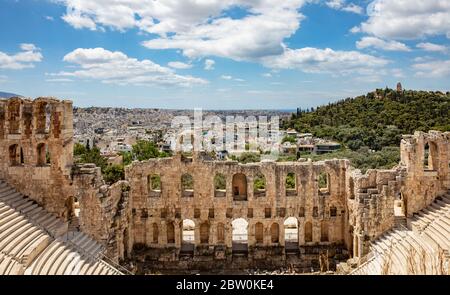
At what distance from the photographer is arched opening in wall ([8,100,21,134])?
2283 centimetres

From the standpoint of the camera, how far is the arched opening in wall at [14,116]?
74.9ft

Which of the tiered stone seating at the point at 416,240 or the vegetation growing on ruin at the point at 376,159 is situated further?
the vegetation growing on ruin at the point at 376,159

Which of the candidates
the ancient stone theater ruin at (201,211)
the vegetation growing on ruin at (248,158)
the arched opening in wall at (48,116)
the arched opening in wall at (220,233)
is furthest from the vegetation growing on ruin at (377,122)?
the arched opening in wall at (48,116)

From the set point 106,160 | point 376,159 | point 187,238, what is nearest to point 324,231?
point 187,238

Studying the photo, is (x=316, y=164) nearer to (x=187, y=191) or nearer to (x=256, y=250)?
(x=256, y=250)

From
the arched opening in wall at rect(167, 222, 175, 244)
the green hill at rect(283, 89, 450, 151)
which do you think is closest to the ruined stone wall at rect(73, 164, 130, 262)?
the arched opening in wall at rect(167, 222, 175, 244)

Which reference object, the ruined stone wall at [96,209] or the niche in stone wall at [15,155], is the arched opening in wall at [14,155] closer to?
the niche in stone wall at [15,155]

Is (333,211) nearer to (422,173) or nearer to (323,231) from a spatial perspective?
(323,231)

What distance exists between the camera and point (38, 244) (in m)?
18.2

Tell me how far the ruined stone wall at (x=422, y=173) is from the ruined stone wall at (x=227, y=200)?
3.77m

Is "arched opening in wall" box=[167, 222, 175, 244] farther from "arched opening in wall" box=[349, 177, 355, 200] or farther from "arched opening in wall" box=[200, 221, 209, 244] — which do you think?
"arched opening in wall" box=[349, 177, 355, 200]

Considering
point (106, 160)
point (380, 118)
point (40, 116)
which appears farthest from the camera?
point (380, 118)

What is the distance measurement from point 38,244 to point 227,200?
1141cm

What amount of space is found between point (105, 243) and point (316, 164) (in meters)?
13.0
